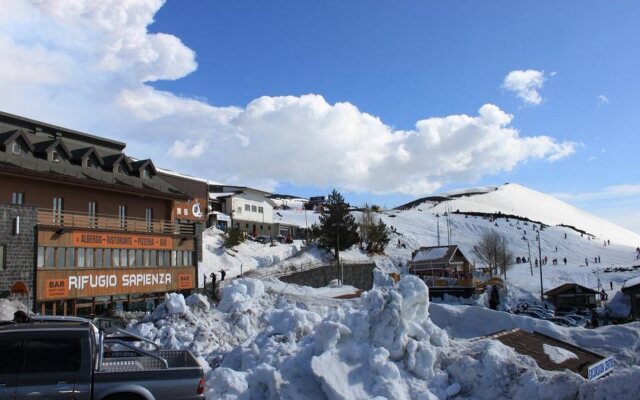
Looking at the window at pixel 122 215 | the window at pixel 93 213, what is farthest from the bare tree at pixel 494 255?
the window at pixel 93 213

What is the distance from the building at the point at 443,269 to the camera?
1861 inches

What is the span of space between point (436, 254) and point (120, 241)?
1439 inches

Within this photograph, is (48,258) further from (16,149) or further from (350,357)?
(350,357)

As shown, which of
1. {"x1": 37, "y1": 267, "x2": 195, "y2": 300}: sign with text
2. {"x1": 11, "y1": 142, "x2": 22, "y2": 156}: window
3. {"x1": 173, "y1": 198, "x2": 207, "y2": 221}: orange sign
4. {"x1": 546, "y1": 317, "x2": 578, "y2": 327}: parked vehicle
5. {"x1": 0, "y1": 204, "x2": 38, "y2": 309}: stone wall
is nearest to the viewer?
{"x1": 0, "y1": 204, "x2": 38, "y2": 309}: stone wall

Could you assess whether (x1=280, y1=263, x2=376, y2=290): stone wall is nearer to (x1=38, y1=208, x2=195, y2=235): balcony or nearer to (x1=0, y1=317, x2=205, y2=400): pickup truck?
(x1=38, y1=208, x2=195, y2=235): balcony

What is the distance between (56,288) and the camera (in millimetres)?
27531

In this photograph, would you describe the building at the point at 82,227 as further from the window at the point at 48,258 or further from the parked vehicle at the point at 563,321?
the parked vehicle at the point at 563,321

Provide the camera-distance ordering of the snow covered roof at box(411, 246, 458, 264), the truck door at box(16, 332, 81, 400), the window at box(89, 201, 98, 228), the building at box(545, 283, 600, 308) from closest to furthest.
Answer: the truck door at box(16, 332, 81, 400) → the window at box(89, 201, 98, 228) → the building at box(545, 283, 600, 308) → the snow covered roof at box(411, 246, 458, 264)

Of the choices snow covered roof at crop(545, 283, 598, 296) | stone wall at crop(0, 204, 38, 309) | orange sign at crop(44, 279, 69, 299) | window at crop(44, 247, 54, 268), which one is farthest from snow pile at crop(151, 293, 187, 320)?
snow covered roof at crop(545, 283, 598, 296)

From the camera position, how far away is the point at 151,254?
34.7 metres

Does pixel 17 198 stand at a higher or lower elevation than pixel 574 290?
higher

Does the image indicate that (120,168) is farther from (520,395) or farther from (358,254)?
(358,254)

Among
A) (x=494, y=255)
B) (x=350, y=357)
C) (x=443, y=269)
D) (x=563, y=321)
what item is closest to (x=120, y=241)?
(x=350, y=357)

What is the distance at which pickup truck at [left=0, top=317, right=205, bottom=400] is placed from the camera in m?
7.60
